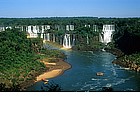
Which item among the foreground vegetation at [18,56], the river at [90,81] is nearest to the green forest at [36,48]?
the foreground vegetation at [18,56]

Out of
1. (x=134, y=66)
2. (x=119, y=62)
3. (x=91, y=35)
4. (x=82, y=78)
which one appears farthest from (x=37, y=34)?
(x=134, y=66)

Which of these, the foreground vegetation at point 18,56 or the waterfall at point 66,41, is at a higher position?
the waterfall at point 66,41

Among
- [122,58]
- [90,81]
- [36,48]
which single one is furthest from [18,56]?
[90,81]

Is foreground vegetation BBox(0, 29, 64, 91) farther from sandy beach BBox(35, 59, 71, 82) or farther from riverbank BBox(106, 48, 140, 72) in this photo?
riverbank BBox(106, 48, 140, 72)

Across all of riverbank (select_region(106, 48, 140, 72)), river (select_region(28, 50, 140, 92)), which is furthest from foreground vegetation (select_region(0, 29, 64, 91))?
riverbank (select_region(106, 48, 140, 72))

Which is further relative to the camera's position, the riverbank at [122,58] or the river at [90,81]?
the riverbank at [122,58]

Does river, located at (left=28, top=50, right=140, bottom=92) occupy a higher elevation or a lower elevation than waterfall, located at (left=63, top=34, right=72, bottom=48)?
lower

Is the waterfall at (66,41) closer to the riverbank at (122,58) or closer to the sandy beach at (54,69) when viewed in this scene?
the sandy beach at (54,69)

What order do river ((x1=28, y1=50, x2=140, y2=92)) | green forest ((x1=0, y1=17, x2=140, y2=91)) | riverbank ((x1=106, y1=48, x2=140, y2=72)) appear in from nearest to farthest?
river ((x1=28, y1=50, x2=140, y2=92)), green forest ((x1=0, y1=17, x2=140, y2=91)), riverbank ((x1=106, y1=48, x2=140, y2=72))

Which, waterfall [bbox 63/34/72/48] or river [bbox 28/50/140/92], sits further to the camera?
waterfall [bbox 63/34/72/48]

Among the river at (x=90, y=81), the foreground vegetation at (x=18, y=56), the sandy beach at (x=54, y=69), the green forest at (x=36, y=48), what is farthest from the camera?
the foreground vegetation at (x=18, y=56)
